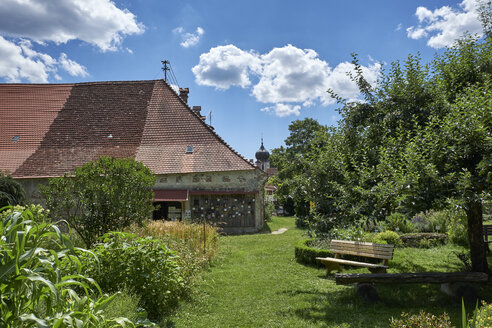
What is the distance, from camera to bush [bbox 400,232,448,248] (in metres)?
11.7

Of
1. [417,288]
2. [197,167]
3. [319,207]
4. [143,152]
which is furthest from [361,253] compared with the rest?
[143,152]

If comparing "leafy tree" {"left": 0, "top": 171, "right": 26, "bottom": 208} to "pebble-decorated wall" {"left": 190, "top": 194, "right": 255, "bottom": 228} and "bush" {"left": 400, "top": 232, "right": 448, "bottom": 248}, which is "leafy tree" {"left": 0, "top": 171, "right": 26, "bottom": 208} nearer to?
"pebble-decorated wall" {"left": 190, "top": 194, "right": 255, "bottom": 228}

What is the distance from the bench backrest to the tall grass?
125 inches

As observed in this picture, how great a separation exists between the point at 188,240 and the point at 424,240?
775cm

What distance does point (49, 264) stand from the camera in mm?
2297

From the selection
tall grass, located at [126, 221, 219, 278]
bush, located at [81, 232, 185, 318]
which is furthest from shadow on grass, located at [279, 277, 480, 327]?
tall grass, located at [126, 221, 219, 278]

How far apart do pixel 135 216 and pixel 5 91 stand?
19841mm

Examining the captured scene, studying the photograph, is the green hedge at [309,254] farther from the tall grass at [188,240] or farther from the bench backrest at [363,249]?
the tall grass at [188,240]

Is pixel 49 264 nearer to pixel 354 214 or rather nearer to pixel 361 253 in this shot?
pixel 354 214

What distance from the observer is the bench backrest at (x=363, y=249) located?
7.44 metres

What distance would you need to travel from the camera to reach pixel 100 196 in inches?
303

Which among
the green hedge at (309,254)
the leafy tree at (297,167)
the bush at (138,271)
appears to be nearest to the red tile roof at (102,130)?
the leafy tree at (297,167)

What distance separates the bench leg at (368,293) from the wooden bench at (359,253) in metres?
0.99

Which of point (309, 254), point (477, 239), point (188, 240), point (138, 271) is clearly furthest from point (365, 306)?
point (188, 240)
